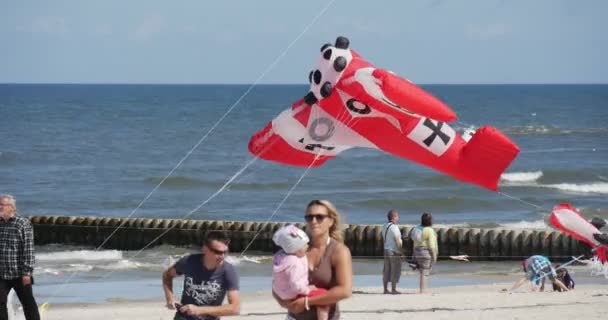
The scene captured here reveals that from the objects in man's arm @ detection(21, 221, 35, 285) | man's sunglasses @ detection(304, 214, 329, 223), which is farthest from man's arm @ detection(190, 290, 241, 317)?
man's arm @ detection(21, 221, 35, 285)

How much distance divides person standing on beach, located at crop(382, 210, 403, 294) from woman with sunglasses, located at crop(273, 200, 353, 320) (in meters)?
9.25

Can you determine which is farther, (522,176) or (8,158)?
(8,158)

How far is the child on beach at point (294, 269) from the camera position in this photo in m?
7.80

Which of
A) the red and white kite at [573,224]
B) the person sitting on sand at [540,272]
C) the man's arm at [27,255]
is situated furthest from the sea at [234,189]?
the man's arm at [27,255]

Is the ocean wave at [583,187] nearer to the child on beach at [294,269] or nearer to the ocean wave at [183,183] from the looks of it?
the ocean wave at [183,183]

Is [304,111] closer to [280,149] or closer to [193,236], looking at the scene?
[280,149]

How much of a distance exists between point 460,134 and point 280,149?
2.26 metres

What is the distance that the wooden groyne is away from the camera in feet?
78.2

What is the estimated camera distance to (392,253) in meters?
17.3

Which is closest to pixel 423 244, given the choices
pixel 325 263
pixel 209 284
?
pixel 209 284

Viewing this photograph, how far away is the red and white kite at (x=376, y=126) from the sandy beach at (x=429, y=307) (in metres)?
1.46

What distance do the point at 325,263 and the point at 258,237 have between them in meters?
17.7

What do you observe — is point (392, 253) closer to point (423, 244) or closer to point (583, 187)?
point (423, 244)

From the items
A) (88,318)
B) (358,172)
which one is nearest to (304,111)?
(88,318)
